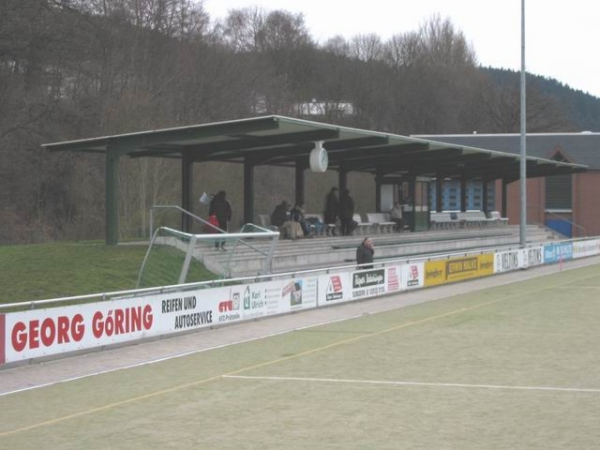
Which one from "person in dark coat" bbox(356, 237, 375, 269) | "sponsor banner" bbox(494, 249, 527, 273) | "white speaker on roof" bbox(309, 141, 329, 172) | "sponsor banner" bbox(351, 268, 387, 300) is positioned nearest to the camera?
"sponsor banner" bbox(351, 268, 387, 300)

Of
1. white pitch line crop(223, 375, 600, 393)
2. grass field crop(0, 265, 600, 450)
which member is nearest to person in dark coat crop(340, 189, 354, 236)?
grass field crop(0, 265, 600, 450)

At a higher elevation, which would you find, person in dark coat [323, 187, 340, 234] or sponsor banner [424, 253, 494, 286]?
person in dark coat [323, 187, 340, 234]

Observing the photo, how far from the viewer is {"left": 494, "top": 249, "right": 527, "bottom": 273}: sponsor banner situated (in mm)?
39156

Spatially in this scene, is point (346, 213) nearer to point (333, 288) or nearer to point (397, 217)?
point (397, 217)

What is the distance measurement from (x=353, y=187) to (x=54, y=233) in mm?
24944

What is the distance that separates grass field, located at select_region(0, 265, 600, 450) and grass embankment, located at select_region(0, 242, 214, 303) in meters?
6.14

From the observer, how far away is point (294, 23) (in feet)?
277

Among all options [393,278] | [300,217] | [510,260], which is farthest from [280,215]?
[510,260]

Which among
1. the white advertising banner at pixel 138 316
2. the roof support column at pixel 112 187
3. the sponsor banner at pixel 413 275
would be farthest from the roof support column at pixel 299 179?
the white advertising banner at pixel 138 316

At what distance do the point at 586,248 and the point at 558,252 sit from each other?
22.7 feet

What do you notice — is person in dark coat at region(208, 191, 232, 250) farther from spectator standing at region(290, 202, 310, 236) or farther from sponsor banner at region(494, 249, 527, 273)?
sponsor banner at region(494, 249, 527, 273)

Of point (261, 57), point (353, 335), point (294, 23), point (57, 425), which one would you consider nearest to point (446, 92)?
point (294, 23)

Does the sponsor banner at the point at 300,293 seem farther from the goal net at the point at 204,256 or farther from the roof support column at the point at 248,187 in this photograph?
the roof support column at the point at 248,187

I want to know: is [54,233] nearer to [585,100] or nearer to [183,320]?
[183,320]
